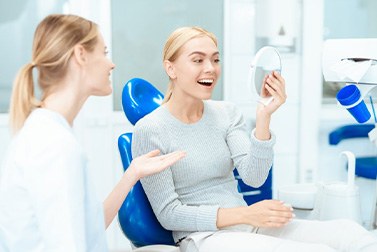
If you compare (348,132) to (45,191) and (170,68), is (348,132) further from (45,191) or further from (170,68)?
(45,191)

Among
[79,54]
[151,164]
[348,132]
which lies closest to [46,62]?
[79,54]

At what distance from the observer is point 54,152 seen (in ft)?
3.42

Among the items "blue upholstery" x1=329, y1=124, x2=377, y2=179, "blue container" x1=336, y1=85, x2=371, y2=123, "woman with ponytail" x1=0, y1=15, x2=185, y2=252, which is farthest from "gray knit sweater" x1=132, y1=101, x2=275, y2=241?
"blue upholstery" x1=329, y1=124, x2=377, y2=179

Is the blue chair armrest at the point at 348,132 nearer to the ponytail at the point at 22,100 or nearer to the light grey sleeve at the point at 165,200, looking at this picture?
the light grey sleeve at the point at 165,200

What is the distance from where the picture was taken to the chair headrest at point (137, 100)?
1.83m

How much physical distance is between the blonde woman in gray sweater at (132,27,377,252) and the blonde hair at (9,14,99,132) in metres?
0.47

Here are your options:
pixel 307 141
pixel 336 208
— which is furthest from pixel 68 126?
pixel 307 141

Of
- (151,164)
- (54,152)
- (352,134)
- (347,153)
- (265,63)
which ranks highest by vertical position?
(265,63)

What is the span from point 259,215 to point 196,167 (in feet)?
0.84

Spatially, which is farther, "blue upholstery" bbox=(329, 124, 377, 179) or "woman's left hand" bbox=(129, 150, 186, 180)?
"blue upholstery" bbox=(329, 124, 377, 179)

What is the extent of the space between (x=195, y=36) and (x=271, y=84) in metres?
0.30

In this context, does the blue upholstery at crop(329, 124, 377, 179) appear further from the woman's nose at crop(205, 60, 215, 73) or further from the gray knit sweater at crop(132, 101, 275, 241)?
the woman's nose at crop(205, 60, 215, 73)

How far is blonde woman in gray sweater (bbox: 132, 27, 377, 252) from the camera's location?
1479mm

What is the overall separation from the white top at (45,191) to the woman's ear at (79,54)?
0.49ft
